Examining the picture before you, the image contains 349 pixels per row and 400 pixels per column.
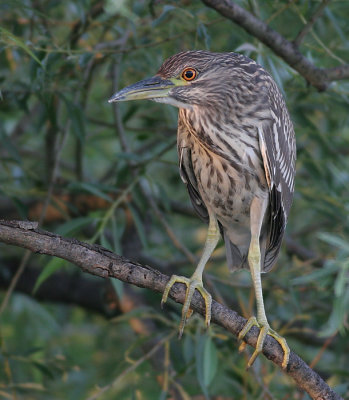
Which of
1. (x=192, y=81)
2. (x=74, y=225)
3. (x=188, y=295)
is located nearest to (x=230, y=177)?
(x=192, y=81)

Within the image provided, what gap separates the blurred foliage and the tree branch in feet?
0.23

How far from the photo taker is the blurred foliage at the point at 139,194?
284cm

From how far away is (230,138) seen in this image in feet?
8.44

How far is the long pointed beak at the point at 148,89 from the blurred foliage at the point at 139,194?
288 mm

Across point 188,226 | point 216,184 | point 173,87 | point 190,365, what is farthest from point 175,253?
point 173,87

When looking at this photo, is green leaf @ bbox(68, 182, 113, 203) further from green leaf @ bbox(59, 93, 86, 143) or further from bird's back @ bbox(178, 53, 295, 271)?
bird's back @ bbox(178, 53, 295, 271)

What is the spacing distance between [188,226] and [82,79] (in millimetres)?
1660

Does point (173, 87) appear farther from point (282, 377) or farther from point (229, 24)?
point (282, 377)

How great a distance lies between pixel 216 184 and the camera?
8.89 ft

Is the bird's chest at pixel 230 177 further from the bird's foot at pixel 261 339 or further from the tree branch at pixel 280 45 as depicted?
the bird's foot at pixel 261 339

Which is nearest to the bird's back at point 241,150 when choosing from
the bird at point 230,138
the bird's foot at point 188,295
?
the bird at point 230,138

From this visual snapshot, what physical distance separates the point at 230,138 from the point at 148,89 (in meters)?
0.35

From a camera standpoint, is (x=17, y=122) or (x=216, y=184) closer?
(x=216, y=184)

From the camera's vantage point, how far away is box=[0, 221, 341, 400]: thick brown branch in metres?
1.86
